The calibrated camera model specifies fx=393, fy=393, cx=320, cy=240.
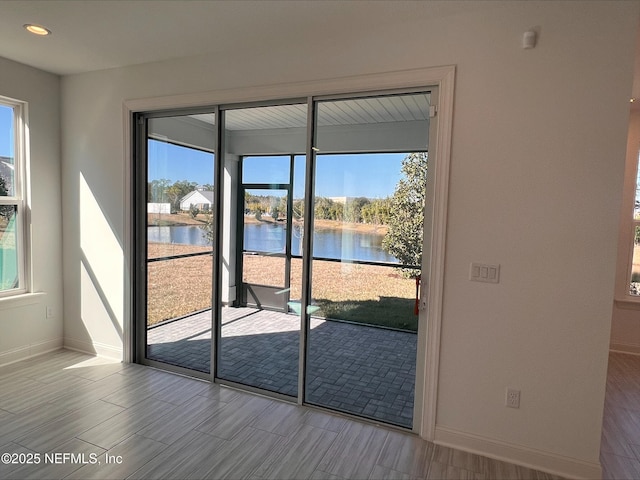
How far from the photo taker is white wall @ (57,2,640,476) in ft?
7.20

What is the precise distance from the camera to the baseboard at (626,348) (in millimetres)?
4449

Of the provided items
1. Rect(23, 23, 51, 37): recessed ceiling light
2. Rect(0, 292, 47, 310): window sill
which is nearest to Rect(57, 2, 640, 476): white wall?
Rect(23, 23, 51, 37): recessed ceiling light

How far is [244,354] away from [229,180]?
5.04ft

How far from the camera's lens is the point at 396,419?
9.28 feet

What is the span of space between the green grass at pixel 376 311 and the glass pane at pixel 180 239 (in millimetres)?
1137

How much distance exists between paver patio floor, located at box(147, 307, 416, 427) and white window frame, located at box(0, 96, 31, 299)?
160cm

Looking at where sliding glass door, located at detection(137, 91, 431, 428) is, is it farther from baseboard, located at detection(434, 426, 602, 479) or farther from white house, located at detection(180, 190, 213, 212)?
baseboard, located at detection(434, 426, 602, 479)

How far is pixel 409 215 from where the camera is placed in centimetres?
276

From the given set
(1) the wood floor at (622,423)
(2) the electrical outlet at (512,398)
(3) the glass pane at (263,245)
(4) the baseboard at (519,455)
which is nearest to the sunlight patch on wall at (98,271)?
(3) the glass pane at (263,245)

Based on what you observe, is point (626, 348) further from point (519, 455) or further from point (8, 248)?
point (8, 248)

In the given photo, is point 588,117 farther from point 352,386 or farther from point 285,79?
point 352,386

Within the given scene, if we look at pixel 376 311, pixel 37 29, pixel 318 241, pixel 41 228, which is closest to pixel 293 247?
pixel 318 241

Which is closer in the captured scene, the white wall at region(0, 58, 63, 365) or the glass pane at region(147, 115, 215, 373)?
the glass pane at region(147, 115, 215, 373)

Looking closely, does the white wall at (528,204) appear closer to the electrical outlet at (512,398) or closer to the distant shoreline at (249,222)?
the electrical outlet at (512,398)
